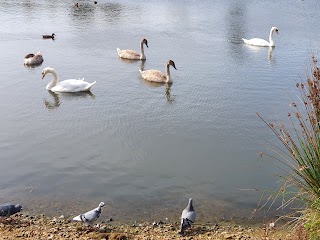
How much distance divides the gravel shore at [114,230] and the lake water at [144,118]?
1.35 feet

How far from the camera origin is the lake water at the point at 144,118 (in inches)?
357

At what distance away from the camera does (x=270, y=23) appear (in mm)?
27422

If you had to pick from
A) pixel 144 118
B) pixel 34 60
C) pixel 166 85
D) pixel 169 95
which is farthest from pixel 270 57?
pixel 34 60

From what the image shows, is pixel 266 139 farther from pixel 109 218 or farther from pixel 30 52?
pixel 30 52

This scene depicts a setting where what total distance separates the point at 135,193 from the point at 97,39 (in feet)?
48.2

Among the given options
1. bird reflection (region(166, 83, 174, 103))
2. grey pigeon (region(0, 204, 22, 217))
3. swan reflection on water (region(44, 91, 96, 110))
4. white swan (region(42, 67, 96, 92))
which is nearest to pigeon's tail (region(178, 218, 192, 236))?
grey pigeon (region(0, 204, 22, 217))

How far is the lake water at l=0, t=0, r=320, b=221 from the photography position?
9.06 metres

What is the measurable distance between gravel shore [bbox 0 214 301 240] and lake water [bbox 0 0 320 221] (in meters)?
0.41

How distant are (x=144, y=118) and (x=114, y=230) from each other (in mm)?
5534

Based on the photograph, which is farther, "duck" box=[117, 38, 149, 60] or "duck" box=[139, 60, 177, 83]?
"duck" box=[117, 38, 149, 60]

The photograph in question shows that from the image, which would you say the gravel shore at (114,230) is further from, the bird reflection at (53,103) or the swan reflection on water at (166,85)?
the swan reflection on water at (166,85)

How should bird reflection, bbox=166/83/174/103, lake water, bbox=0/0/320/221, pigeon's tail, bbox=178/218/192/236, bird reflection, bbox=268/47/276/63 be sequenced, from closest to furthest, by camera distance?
pigeon's tail, bbox=178/218/192/236 → lake water, bbox=0/0/320/221 → bird reflection, bbox=166/83/174/103 → bird reflection, bbox=268/47/276/63

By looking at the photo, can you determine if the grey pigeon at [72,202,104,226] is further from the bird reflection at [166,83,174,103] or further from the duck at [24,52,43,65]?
the duck at [24,52,43,65]

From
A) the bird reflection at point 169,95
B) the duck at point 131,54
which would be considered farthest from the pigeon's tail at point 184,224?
the duck at point 131,54
